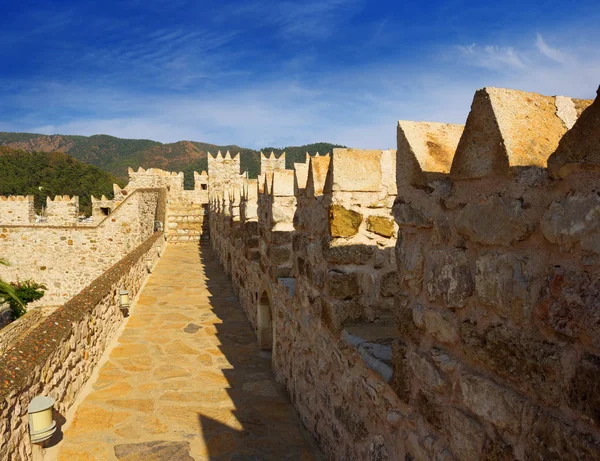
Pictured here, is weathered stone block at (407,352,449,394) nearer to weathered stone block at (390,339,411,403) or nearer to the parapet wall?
weathered stone block at (390,339,411,403)

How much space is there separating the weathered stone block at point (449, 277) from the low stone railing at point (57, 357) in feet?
9.24

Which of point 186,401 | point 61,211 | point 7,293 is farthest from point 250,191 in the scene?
point 61,211

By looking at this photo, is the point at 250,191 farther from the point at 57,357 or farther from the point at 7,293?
the point at 7,293

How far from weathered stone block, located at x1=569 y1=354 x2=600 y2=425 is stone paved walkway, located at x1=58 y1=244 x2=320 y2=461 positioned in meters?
2.76

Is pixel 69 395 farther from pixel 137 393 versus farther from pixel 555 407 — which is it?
pixel 555 407

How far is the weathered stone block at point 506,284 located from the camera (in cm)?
136

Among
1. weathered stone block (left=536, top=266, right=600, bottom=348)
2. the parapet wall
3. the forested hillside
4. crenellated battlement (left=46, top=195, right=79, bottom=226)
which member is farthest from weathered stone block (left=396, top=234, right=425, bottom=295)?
the forested hillside

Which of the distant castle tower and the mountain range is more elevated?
the mountain range

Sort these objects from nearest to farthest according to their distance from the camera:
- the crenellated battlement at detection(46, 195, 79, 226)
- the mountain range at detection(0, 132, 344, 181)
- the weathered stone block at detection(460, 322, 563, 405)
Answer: the weathered stone block at detection(460, 322, 563, 405) < the crenellated battlement at detection(46, 195, 79, 226) < the mountain range at detection(0, 132, 344, 181)

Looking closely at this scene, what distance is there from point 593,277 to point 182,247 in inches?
739

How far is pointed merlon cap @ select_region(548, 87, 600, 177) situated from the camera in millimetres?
1132

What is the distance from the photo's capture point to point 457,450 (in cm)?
166

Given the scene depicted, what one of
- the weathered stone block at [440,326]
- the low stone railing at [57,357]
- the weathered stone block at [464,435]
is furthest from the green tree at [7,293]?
the weathered stone block at [464,435]

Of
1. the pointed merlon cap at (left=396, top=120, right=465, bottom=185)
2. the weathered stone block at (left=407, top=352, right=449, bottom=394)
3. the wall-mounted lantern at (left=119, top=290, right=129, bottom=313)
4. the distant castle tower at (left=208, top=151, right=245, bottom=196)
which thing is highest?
the distant castle tower at (left=208, top=151, right=245, bottom=196)
